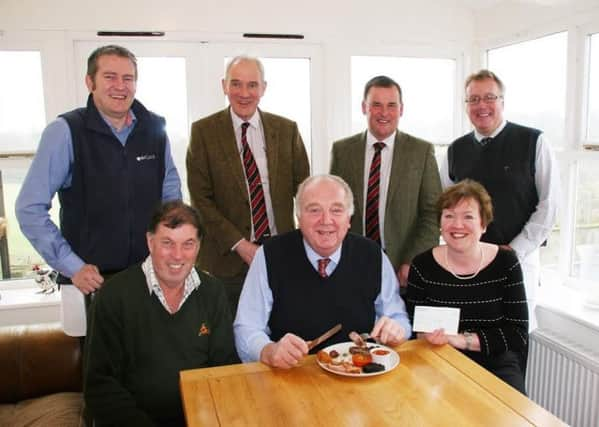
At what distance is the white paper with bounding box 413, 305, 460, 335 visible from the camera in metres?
1.75

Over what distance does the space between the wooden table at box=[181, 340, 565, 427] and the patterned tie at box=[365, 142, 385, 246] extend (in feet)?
3.27

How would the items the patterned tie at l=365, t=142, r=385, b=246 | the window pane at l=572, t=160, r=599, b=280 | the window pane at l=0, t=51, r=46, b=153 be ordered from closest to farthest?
the patterned tie at l=365, t=142, r=385, b=246 → the window pane at l=572, t=160, r=599, b=280 → the window pane at l=0, t=51, r=46, b=153

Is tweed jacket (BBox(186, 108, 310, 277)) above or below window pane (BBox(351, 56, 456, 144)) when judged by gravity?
below

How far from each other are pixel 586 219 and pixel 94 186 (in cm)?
257

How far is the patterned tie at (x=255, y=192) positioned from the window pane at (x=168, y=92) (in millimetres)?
1109

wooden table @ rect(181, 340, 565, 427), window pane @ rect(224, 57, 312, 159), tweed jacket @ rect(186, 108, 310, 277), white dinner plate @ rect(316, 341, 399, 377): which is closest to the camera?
wooden table @ rect(181, 340, 565, 427)

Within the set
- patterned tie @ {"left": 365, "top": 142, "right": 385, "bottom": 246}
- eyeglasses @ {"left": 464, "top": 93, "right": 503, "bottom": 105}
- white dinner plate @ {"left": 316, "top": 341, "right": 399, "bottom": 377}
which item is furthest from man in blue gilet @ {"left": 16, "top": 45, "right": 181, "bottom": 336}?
eyeglasses @ {"left": 464, "top": 93, "right": 503, "bottom": 105}

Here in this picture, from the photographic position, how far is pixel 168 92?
3.46 m

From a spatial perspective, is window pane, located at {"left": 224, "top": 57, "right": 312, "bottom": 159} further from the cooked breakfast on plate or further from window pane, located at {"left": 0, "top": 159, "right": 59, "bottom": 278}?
the cooked breakfast on plate

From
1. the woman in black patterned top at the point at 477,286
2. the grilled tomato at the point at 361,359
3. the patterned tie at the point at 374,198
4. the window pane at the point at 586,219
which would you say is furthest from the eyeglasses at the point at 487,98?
the grilled tomato at the point at 361,359

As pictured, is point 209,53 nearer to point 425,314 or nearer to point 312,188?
point 312,188

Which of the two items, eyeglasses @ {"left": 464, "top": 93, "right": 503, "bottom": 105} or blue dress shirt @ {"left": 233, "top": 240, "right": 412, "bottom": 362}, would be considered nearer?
blue dress shirt @ {"left": 233, "top": 240, "right": 412, "bottom": 362}

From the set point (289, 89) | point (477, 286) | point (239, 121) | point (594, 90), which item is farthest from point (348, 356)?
point (289, 89)

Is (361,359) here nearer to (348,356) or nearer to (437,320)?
(348,356)
